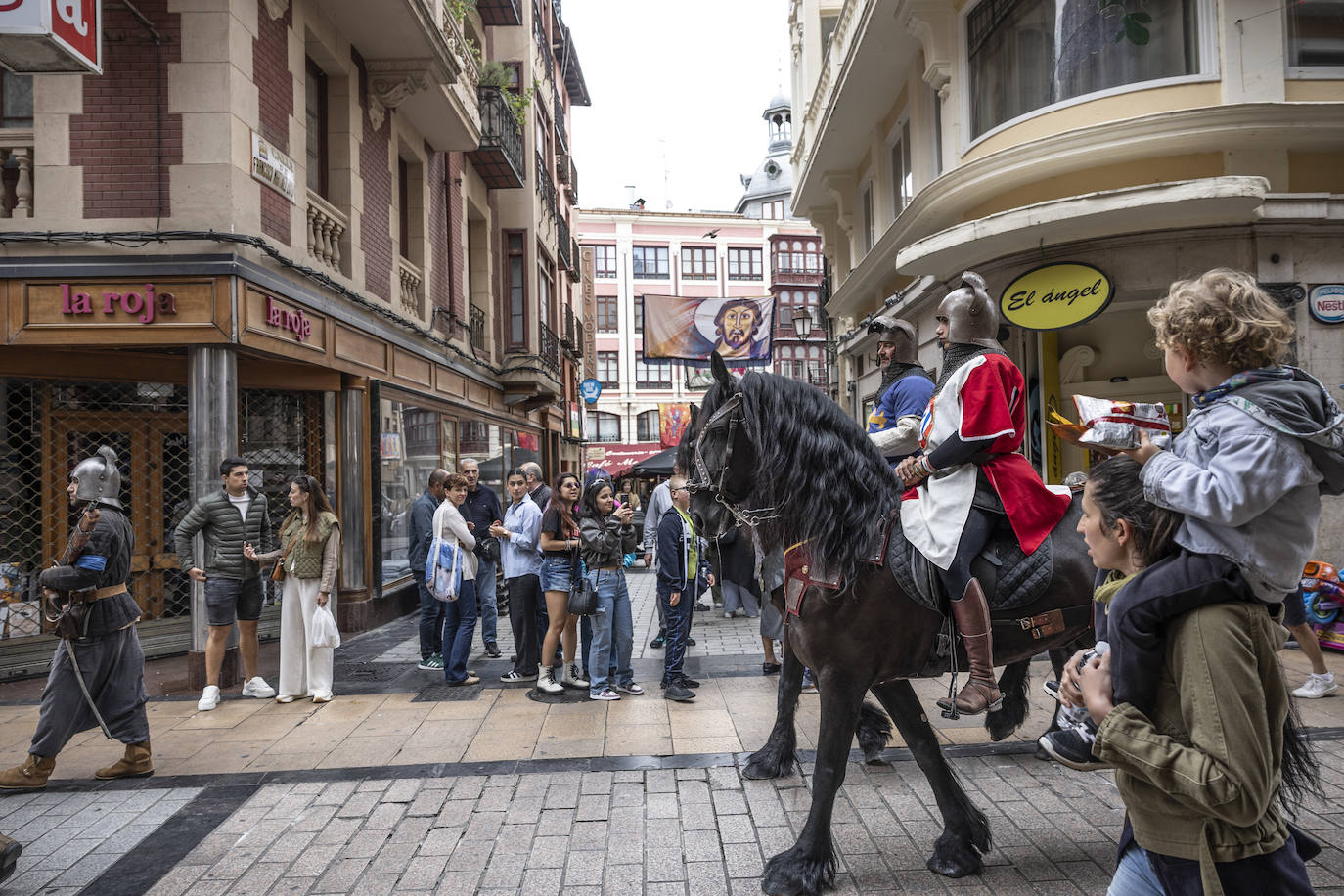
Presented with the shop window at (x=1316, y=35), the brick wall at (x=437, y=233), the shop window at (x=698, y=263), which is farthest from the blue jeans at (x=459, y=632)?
the shop window at (x=698, y=263)

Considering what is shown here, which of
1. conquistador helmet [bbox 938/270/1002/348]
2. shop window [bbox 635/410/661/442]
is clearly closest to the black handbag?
conquistador helmet [bbox 938/270/1002/348]

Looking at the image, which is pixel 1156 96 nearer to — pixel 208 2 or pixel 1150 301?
pixel 1150 301

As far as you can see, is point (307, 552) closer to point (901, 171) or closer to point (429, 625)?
point (429, 625)

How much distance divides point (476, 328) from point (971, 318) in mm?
13636

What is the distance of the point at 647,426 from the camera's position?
44.2 m

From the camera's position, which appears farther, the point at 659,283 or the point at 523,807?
the point at 659,283

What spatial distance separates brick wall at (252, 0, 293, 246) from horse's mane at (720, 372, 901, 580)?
6.61 metres

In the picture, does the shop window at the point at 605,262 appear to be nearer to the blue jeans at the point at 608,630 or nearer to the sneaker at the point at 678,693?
the blue jeans at the point at 608,630

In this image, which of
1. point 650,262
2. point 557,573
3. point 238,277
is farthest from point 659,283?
point 557,573

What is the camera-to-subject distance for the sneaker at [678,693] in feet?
20.6

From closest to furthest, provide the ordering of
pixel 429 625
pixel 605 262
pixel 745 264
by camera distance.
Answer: pixel 429 625 < pixel 605 262 < pixel 745 264

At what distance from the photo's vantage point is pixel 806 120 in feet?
61.9

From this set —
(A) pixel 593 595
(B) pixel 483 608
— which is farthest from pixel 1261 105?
(B) pixel 483 608

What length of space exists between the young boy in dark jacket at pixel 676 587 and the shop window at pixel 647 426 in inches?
1460
